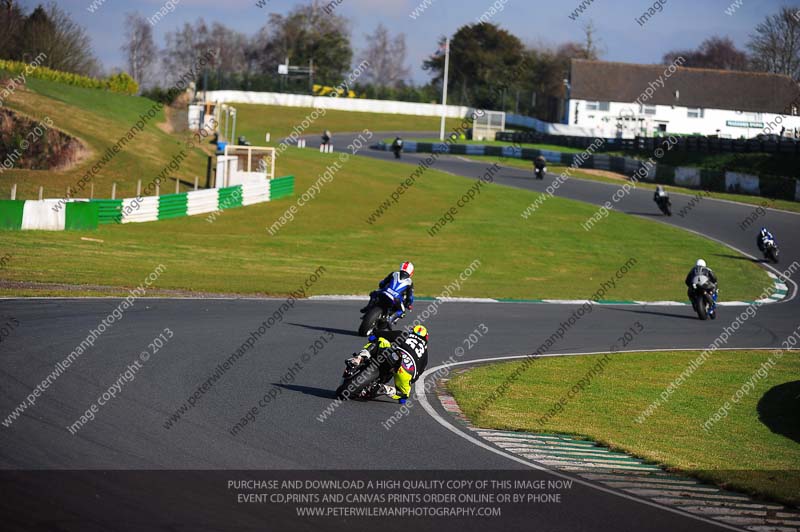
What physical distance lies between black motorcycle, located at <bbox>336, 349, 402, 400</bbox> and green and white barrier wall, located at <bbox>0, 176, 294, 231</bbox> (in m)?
20.7

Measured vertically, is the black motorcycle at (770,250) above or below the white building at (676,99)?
below

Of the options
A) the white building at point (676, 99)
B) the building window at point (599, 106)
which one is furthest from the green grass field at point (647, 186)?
the building window at point (599, 106)

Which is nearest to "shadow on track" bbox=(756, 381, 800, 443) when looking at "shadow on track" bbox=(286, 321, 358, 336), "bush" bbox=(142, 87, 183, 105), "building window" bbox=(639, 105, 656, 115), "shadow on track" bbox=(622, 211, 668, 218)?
"shadow on track" bbox=(286, 321, 358, 336)

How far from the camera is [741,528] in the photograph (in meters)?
8.18

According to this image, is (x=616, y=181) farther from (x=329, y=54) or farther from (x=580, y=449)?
(x=329, y=54)

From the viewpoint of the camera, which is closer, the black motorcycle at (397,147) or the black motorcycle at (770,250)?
the black motorcycle at (770,250)

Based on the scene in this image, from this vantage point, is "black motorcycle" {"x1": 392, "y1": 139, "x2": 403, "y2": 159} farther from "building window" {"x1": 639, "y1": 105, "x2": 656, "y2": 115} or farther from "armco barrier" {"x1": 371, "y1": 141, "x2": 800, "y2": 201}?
"building window" {"x1": 639, "y1": 105, "x2": 656, "y2": 115}

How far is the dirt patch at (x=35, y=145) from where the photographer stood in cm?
4312

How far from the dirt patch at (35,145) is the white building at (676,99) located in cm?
6231

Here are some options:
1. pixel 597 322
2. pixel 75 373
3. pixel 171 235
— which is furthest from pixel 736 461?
pixel 171 235

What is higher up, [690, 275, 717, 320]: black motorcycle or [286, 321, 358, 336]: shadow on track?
[690, 275, 717, 320]: black motorcycle

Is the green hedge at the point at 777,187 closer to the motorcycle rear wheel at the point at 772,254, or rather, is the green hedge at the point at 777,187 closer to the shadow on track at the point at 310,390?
the motorcycle rear wheel at the point at 772,254

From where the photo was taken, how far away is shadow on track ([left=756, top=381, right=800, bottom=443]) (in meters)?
14.4

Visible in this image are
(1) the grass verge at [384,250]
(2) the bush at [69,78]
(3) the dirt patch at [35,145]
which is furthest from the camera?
(2) the bush at [69,78]
